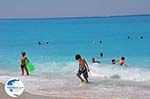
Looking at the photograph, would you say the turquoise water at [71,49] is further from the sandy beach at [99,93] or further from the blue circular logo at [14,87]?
the blue circular logo at [14,87]

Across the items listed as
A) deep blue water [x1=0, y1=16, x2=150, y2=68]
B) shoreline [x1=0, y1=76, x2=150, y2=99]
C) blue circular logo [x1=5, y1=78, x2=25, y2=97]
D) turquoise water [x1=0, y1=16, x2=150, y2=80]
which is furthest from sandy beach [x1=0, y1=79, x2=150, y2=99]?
deep blue water [x1=0, y1=16, x2=150, y2=68]

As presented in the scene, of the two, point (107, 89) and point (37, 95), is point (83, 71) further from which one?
point (37, 95)

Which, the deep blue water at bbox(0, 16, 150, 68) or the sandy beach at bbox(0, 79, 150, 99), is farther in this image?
the deep blue water at bbox(0, 16, 150, 68)

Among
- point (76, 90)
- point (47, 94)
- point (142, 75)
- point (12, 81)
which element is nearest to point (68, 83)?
point (76, 90)

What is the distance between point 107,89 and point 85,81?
7.51 ft

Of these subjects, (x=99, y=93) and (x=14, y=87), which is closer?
(x=14, y=87)

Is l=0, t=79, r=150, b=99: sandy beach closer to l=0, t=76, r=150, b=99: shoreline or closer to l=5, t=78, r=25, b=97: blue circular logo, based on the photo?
l=0, t=76, r=150, b=99: shoreline

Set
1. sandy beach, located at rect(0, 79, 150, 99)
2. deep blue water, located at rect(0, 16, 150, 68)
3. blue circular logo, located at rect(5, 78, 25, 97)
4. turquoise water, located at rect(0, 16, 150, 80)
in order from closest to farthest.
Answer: blue circular logo, located at rect(5, 78, 25, 97) → sandy beach, located at rect(0, 79, 150, 99) → turquoise water, located at rect(0, 16, 150, 80) → deep blue water, located at rect(0, 16, 150, 68)

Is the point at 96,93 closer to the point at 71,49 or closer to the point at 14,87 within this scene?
the point at 14,87

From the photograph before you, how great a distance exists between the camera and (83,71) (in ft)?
55.1

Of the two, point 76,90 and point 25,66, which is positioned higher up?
point 25,66

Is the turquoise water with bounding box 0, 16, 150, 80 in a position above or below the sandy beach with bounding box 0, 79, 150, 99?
above

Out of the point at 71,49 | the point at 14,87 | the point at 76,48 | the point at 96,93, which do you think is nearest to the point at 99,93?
the point at 96,93

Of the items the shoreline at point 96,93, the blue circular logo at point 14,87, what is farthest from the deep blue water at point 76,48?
the blue circular logo at point 14,87
